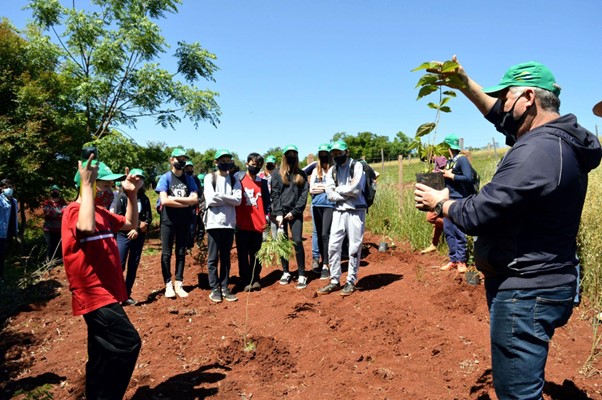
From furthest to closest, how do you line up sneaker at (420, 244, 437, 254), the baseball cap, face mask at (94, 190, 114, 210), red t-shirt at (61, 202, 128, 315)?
1. sneaker at (420, 244, 437, 254)
2. face mask at (94, 190, 114, 210)
3. the baseball cap
4. red t-shirt at (61, 202, 128, 315)

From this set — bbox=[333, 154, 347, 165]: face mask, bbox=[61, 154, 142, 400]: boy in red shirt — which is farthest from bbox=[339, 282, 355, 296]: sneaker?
bbox=[61, 154, 142, 400]: boy in red shirt

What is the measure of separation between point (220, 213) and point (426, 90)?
354cm

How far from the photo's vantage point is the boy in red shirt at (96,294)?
8.35 ft

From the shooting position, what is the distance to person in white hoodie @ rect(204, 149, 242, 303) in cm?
536

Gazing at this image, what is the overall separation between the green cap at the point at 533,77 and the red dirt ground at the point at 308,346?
2.29 m

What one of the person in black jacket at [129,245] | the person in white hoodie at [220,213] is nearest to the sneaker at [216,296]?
the person in white hoodie at [220,213]

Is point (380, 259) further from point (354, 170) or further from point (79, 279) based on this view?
point (79, 279)

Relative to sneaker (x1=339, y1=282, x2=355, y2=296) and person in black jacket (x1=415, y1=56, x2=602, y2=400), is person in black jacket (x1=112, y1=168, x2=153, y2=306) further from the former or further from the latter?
person in black jacket (x1=415, y1=56, x2=602, y2=400)

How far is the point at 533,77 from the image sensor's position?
1849 mm

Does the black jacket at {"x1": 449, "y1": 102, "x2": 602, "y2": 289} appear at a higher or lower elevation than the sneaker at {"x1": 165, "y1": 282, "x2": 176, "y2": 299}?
higher

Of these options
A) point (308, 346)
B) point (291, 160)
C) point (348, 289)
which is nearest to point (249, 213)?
point (291, 160)

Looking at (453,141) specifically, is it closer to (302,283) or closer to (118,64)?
(302,283)

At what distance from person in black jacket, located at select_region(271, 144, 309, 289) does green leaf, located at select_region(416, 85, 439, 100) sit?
3.54 m

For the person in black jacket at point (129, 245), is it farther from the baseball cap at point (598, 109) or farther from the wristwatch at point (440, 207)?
the baseball cap at point (598, 109)
